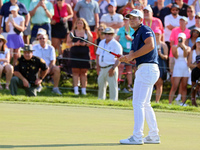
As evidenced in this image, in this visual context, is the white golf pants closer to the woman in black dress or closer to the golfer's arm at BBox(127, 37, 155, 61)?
the golfer's arm at BBox(127, 37, 155, 61)

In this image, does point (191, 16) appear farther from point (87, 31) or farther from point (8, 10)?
point (8, 10)

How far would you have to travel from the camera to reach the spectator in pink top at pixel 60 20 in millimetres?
15727

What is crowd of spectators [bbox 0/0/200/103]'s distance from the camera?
44.1ft

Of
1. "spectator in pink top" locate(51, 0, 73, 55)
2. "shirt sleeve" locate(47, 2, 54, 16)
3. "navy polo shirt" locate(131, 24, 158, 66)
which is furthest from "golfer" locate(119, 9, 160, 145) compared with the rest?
"spectator in pink top" locate(51, 0, 73, 55)

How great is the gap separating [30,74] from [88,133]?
247 inches

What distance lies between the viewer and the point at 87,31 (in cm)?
1384

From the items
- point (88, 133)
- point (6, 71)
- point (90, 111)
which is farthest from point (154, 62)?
point (6, 71)

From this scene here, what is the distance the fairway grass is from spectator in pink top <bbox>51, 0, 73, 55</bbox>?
5896 millimetres

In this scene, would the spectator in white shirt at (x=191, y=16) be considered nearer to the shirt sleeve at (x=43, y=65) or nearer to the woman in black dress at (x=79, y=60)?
the woman in black dress at (x=79, y=60)

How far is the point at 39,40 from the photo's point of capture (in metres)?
13.9

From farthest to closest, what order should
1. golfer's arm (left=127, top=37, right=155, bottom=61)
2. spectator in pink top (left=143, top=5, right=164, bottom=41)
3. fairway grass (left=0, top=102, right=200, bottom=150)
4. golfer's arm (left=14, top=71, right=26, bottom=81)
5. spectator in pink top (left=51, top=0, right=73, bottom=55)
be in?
spectator in pink top (left=51, top=0, right=73, bottom=55)
spectator in pink top (left=143, top=5, right=164, bottom=41)
golfer's arm (left=14, top=71, right=26, bottom=81)
golfer's arm (left=127, top=37, right=155, bottom=61)
fairway grass (left=0, top=102, right=200, bottom=150)

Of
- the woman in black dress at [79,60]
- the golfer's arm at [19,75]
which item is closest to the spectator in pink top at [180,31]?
the woman in black dress at [79,60]

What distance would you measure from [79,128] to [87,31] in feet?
22.7

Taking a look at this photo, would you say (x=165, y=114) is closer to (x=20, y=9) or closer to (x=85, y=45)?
(x=85, y=45)
